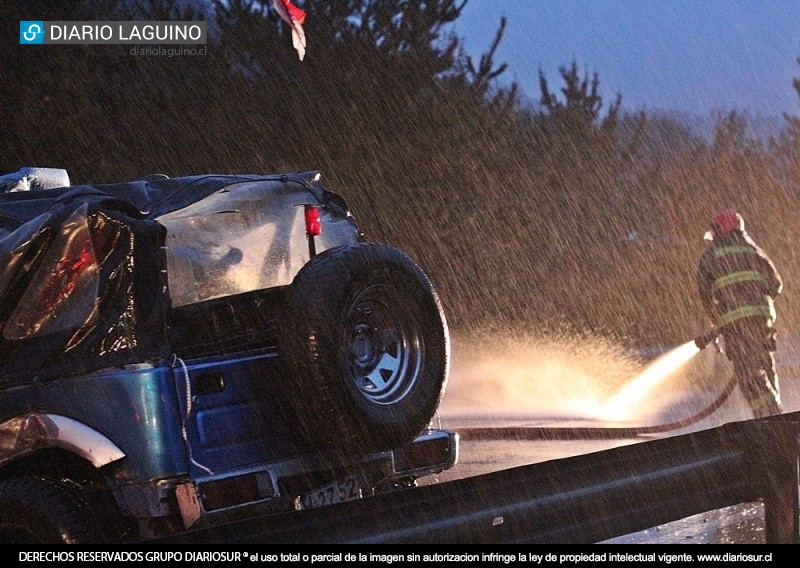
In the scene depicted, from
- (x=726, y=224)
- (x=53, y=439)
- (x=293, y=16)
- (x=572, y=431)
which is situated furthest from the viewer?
(x=293, y=16)

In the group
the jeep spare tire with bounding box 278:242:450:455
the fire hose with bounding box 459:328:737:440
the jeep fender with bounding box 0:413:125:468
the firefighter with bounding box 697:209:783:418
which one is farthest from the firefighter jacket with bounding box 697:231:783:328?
the jeep fender with bounding box 0:413:125:468

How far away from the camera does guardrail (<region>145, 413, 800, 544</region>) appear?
3.77m

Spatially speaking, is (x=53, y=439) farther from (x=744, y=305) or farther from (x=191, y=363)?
(x=744, y=305)

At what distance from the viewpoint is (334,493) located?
5.39 m

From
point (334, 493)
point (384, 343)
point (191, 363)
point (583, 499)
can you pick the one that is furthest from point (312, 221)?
point (583, 499)

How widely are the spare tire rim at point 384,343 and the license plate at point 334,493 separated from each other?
1.27 ft

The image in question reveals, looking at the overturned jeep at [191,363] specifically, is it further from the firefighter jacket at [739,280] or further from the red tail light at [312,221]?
the firefighter jacket at [739,280]

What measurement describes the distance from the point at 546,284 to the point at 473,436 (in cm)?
1463

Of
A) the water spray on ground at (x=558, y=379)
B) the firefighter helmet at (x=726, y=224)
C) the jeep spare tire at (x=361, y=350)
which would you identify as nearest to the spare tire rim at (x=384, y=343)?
the jeep spare tire at (x=361, y=350)

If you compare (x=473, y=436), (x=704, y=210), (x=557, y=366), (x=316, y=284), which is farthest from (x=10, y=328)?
(x=704, y=210)

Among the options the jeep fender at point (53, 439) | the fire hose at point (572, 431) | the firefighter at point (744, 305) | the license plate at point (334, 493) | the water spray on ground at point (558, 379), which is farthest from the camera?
the water spray on ground at point (558, 379)

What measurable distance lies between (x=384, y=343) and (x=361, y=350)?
15 cm

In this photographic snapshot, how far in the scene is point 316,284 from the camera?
17.3ft

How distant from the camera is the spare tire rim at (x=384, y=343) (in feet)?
18.4
